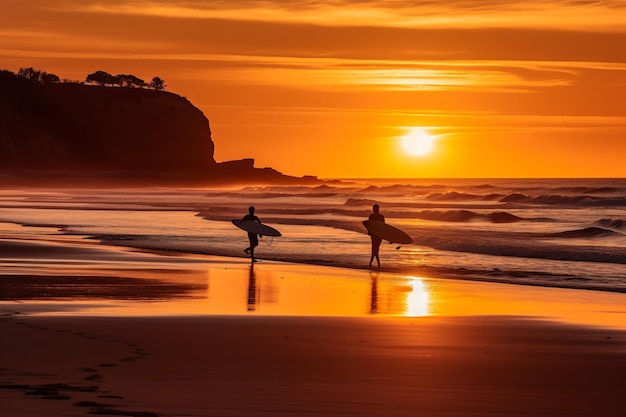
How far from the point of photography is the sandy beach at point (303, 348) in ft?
33.8

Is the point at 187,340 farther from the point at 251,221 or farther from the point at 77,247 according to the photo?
the point at 77,247

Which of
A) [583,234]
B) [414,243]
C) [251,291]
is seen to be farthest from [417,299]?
[583,234]

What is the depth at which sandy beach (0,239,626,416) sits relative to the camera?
33.8ft

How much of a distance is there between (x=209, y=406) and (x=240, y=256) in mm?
22313

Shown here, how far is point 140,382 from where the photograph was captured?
11.0 m

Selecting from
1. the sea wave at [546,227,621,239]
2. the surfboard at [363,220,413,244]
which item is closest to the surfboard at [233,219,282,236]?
the surfboard at [363,220,413,244]

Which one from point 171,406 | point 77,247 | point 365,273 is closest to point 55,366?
point 171,406

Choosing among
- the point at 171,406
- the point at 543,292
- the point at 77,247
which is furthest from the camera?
the point at 77,247

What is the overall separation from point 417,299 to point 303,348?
6.94 meters

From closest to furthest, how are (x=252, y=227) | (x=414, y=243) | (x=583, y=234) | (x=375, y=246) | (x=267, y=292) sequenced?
(x=267, y=292) < (x=375, y=246) < (x=252, y=227) < (x=414, y=243) < (x=583, y=234)

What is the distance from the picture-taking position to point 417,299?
20.2 meters

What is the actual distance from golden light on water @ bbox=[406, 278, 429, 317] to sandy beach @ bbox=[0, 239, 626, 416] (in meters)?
0.04

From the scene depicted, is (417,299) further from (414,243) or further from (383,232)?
(414,243)

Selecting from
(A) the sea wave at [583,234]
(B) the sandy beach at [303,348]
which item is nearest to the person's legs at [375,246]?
(B) the sandy beach at [303,348]
